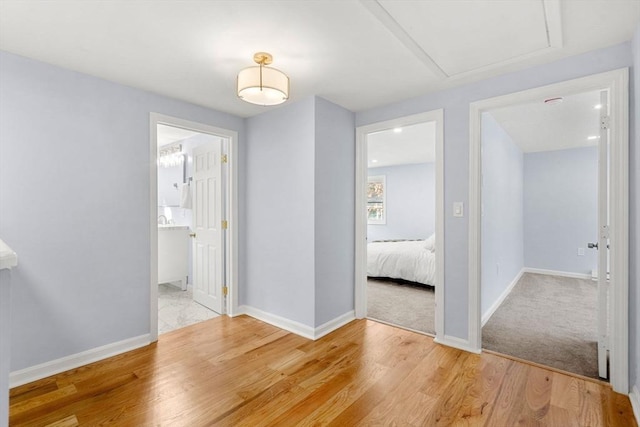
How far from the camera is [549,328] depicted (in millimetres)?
3092

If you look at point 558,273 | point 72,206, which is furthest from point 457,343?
point 558,273

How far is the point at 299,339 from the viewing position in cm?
285

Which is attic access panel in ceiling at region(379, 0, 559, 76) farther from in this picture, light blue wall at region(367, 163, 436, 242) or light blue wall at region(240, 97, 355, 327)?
light blue wall at region(367, 163, 436, 242)

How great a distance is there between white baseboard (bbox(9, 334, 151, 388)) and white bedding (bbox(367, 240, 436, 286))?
3.40m

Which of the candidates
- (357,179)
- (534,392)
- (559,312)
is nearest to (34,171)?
(357,179)

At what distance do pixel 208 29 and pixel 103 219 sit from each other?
1.75 metres

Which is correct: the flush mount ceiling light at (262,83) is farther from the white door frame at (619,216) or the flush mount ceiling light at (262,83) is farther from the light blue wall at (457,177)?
the white door frame at (619,216)

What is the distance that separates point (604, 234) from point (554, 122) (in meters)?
2.54

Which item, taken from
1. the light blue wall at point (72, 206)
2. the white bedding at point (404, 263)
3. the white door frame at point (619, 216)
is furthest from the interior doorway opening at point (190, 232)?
the white door frame at point (619, 216)

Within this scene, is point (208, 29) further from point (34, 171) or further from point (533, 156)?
point (533, 156)

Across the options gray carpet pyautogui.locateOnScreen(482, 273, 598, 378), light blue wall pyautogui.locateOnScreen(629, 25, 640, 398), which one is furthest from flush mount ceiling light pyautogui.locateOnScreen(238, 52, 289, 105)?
gray carpet pyautogui.locateOnScreen(482, 273, 598, 378)

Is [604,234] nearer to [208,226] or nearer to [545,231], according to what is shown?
[208,226]

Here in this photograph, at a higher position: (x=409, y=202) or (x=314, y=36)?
(x=314, y=36)

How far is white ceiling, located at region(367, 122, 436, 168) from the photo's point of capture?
454 centimetres
